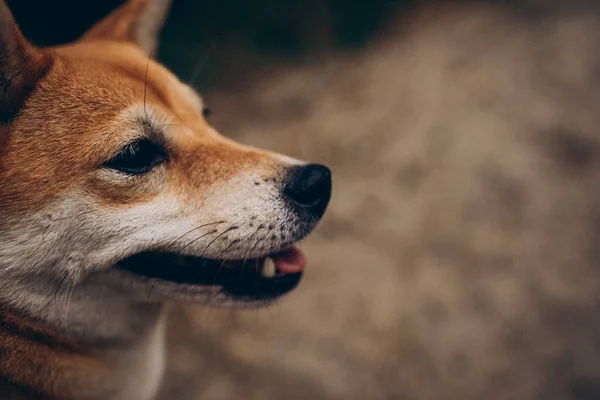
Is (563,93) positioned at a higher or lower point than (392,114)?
higher

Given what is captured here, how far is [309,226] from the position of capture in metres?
2.01

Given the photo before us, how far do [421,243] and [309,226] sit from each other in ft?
6.45

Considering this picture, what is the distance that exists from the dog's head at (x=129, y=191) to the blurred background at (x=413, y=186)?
2.86ft

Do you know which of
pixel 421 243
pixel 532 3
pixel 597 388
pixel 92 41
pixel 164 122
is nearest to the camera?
pixel 164 122

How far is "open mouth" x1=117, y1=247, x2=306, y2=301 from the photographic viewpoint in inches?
76.6

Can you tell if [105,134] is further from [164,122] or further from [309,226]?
[309,226]

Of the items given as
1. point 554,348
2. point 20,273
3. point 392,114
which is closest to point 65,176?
point 20,273

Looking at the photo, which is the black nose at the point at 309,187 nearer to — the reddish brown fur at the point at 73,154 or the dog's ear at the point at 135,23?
the reddish brown fur at the point at 73,154

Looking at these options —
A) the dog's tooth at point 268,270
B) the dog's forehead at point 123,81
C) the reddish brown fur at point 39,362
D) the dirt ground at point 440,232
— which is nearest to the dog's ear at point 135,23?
the dog's forehead at point 123,81

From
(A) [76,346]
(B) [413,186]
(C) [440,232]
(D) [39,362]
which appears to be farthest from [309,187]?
(B) [413,186]

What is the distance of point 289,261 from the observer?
2186mm

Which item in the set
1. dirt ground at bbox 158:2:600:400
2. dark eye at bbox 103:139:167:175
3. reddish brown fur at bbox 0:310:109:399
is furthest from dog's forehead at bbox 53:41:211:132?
dirt ground at bbox 158:2:600:400

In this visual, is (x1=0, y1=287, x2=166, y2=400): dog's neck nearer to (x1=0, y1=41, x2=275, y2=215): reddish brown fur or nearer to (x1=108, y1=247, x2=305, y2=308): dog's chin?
(x1=108, y1=247, x2=305, y2=308): dog's chin

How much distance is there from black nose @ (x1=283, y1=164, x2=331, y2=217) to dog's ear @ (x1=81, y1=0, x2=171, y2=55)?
1.07 metres
